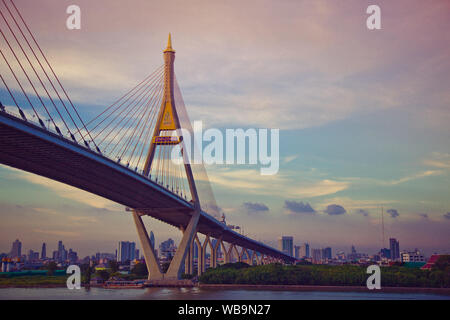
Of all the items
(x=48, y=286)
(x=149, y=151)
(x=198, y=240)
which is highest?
(x=149, y=151)

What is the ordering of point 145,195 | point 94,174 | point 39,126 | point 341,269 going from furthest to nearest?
point 341,269, point 145,195, point 94,174, point 39,126

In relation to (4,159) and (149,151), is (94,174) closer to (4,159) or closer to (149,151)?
(4,159)

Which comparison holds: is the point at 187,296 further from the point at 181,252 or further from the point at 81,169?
the point at 181,252

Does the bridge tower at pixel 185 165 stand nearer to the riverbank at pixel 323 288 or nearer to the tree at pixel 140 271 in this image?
the riverbank at pixel 323 288

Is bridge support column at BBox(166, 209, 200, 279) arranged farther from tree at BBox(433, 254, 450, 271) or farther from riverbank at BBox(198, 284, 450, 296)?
tree at BBox(433, 254, 450, 271)

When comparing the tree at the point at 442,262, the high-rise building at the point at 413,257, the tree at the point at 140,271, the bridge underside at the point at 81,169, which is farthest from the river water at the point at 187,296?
the high-rise building at the point at 413,257

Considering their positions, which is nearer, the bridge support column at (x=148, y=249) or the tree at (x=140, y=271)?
the bridge support column at (x=148, y=249)
